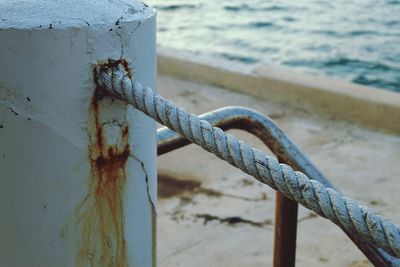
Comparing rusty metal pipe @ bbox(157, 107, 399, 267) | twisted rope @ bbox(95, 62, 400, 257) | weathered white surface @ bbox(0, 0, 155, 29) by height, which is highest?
weathered white surface @ bbox(0, 0, 155, 29)

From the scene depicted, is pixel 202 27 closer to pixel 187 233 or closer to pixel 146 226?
pixel 187 233

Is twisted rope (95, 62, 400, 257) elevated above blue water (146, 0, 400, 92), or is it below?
above

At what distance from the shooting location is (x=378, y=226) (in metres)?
0.95

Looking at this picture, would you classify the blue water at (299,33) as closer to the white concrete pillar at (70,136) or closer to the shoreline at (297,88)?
the shoreline at (297,88)

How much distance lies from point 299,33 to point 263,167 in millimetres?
8731

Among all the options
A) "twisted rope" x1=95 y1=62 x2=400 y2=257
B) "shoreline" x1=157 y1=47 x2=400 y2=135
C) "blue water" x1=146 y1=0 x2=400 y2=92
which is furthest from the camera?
"blue water" x1=146 y1=0 x2=400 y2=92

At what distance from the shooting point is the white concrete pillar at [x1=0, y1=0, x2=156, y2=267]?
1.10 metres

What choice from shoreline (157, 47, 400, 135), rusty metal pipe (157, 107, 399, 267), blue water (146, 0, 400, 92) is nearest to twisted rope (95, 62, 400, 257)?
rusty metal pipe (157, 107, 399, 267)

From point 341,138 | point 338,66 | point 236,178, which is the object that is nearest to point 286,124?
point 341,138

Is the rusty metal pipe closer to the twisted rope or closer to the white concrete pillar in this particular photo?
the white concrete pillar

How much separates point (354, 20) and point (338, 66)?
1.97 meters

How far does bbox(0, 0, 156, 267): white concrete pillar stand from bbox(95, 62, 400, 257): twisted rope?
0.17 feet

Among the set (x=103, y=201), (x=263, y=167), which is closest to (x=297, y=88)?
(x=103, y=201)

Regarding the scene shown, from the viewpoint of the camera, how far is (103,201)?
1206mm
